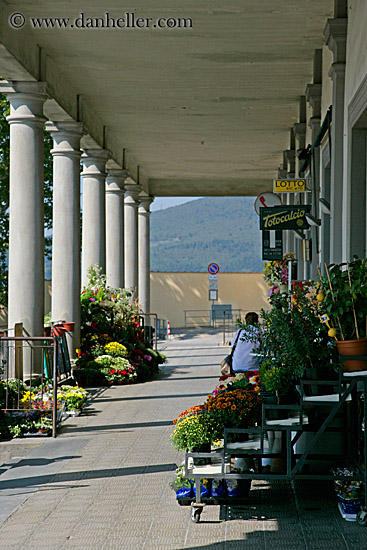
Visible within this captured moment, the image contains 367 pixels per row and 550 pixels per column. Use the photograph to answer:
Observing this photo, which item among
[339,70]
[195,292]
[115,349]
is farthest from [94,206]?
[195,292]

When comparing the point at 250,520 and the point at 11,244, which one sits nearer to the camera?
the point at 250,520

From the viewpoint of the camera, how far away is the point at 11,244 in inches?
419

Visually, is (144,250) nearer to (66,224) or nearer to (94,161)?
(94,161)

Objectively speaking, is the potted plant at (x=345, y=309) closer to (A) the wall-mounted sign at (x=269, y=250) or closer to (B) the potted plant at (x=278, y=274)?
(A) the wall-mounted sign at (x=269, y=250)

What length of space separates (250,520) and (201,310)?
33.3 m

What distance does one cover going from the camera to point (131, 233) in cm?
2316

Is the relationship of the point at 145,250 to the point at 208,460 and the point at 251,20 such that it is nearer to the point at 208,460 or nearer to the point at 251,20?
the point at 251,20

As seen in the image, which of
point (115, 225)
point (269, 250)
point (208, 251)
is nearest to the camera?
point (269, 250)

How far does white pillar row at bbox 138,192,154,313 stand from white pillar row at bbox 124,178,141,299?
264 centimetres

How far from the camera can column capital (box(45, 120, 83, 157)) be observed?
13.1 metres

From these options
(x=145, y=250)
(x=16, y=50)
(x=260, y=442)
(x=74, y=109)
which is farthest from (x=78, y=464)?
(x=145, y=250)

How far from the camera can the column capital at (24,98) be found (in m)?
10.3

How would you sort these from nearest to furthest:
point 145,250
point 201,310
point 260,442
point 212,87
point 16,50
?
1. point 260,442
2. point 16,50
3. point 212,87
4. point 145,250
5. point 201,310

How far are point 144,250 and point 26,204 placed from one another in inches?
627
